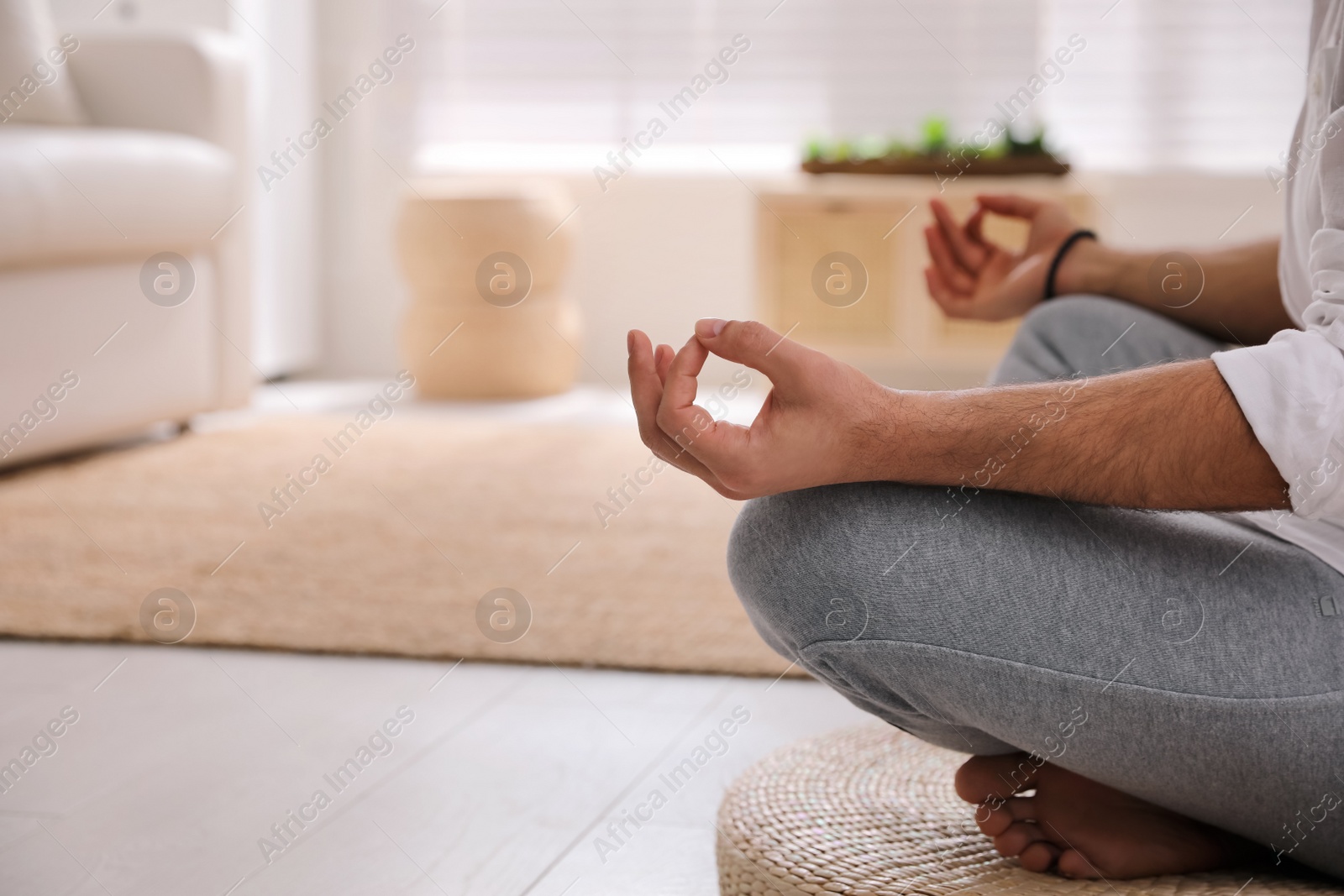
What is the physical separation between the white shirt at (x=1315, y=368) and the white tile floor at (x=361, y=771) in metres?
0.45

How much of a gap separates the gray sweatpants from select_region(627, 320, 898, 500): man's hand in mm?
43

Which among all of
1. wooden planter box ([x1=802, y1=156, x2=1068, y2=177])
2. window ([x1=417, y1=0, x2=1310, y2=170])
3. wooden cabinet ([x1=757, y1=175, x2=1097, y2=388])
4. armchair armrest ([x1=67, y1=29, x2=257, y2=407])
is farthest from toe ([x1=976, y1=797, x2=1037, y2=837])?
window ([x1=417, y1=0, x2=1310, y2=170])

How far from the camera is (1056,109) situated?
352cm

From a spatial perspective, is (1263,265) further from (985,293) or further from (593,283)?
(593,283)

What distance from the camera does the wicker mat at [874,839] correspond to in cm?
73

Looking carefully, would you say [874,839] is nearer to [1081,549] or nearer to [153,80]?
[1081,549]

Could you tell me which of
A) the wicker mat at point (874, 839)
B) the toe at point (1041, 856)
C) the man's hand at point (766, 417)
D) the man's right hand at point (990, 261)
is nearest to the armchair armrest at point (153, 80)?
the man's right hand at point (990, 261)

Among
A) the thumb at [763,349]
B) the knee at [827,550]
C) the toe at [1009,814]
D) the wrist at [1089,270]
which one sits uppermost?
the thumb at [763,349]

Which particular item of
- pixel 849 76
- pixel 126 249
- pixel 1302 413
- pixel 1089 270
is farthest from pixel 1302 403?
pixel 849 76

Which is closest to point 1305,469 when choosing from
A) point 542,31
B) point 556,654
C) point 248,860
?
point 248,860

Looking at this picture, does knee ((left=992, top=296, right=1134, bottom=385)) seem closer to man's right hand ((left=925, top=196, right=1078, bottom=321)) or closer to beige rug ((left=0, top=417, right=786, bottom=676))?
man's right hand ((left=925, top=196, right=1078, bottom=321))

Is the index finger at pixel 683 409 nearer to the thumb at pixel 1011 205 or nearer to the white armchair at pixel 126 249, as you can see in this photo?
the thumb at pixel 1011 205

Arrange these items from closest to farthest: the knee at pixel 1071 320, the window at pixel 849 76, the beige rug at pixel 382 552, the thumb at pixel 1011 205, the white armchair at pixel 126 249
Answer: the knee at pixel 1071 320 < the thumb at pixel 1011 205 < the beige rug at pixel 382 552 < the white armchair at pixel 126 249 < the window at pixel 849 76

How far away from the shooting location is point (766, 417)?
2.11 feet
